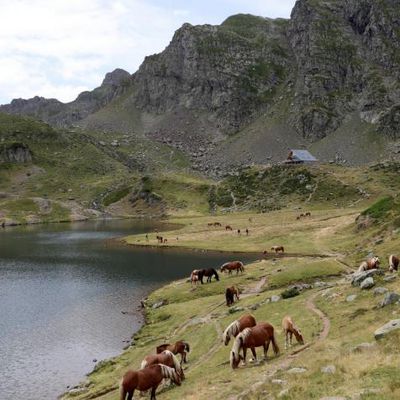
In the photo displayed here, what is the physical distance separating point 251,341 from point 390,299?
10.7m

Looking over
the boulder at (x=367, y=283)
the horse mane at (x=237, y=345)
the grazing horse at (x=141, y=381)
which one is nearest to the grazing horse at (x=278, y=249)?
the boulder at (x=367, y=283)

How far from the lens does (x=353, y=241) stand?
9475 cm

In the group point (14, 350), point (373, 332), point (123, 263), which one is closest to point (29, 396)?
point (14, 350)

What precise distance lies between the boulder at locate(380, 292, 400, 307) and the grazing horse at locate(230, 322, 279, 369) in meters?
8.77

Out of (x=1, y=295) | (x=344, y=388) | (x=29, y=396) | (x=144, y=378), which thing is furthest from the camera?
(x=1, y=295)

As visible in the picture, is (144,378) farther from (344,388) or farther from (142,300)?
(142,300)

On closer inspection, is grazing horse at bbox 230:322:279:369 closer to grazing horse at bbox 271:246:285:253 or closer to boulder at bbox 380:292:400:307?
boulder at bbox 380:292:400:307

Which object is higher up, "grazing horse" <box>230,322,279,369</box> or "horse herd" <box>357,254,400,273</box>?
"horse herd" <box>357,254,400,273</box>

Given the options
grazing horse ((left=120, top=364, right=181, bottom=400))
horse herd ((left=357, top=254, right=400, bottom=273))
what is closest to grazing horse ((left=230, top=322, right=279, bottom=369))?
grazing horse ((left=120, top=364, right=181, bottom=400))

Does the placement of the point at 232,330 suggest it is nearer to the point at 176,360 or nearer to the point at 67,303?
the point at 176,360

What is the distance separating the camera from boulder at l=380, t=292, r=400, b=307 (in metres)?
33.9

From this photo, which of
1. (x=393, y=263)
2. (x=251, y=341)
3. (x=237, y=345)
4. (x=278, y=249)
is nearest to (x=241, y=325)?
(x=251, y=341)

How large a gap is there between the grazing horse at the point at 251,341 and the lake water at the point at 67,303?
64.1ft

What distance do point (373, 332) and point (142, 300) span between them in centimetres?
4705
